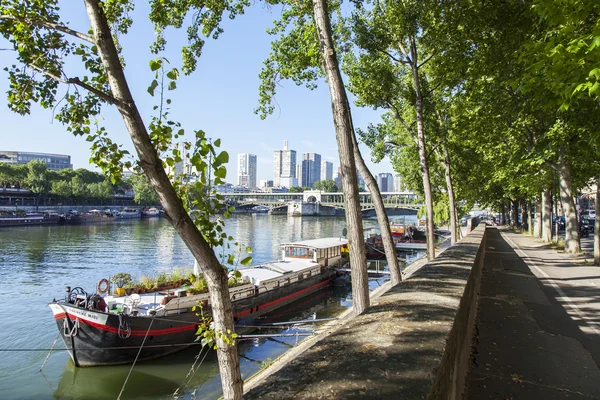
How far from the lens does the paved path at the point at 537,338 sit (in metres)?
5.33

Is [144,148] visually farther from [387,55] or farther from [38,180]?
[38,180]

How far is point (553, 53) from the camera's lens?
19.1 ft

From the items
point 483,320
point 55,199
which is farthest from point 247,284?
point 55,199

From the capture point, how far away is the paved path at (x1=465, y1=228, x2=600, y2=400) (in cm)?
533

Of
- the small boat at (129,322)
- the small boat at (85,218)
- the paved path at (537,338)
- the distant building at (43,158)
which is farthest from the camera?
the distant building at (43,158)

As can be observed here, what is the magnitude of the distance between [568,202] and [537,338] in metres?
14.8

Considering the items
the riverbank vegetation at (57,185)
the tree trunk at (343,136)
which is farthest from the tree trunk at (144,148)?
the riverbank vegetation at (57,185)

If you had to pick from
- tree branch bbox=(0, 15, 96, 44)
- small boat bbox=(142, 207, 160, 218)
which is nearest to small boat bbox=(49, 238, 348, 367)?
tree branch bbox=(0, 15, 96, 44)

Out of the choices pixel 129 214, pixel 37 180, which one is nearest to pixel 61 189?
pixel 37 180

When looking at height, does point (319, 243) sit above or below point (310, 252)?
above

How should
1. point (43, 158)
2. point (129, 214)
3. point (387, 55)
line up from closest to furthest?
point (387, 55)
point (129, 214)
point (43, 158)

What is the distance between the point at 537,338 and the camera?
293 inches

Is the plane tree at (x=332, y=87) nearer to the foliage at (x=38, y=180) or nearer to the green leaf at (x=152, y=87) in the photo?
the green leaf at (x=152, y=87)

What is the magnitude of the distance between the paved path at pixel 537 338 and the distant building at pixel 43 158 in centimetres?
18394
